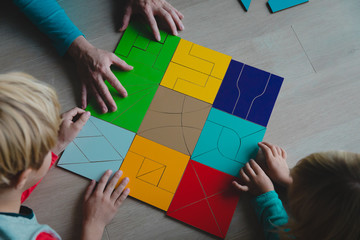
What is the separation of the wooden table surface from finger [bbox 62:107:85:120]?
41 mm

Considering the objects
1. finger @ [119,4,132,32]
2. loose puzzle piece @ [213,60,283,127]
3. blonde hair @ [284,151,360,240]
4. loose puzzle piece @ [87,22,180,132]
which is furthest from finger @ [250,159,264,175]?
finger @ [119,4,132,32]

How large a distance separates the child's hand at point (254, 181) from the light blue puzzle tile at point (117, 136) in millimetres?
363

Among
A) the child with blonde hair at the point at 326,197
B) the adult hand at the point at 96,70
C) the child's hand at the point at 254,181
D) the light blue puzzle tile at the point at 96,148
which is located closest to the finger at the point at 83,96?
the adult hand at the point at 96,70

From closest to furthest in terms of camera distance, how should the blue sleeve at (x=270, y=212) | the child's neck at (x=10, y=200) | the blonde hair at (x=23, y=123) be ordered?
1. the blonde hair at (x=23, y=123)
2. the child's neck at (x=10, y=200)
3. the blue sleeve at (x=270, y=212)

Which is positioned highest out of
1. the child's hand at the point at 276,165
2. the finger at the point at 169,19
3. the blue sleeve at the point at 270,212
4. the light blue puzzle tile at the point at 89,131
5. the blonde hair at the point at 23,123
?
the blonde hair at the point at 23,123

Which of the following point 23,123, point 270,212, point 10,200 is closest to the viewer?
point 23,123

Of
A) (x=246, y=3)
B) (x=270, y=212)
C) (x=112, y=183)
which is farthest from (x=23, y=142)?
(x=246, y=3)

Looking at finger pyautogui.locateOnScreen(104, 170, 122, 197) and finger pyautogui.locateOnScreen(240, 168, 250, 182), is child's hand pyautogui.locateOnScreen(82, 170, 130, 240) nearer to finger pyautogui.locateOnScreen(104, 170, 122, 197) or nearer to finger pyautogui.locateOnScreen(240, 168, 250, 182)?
finger pyautogui.locateOnScreen(104, 170, 122, 197)

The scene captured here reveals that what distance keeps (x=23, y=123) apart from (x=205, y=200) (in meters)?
0.57

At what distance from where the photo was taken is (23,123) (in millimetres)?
633

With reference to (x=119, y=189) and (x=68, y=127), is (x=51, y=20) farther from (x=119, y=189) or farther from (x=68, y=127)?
(x=119, y=189)

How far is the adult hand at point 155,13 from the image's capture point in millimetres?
1054

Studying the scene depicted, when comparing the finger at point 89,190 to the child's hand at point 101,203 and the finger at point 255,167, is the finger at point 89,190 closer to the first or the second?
the child's hand at point 101,203

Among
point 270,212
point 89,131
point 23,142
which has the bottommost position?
point 270,212
